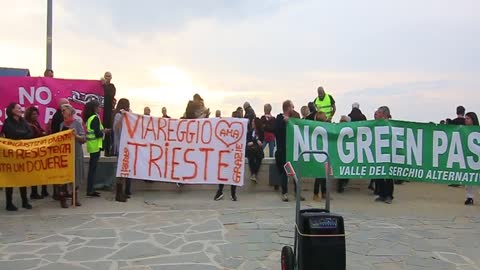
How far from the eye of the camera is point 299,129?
10.2 meters

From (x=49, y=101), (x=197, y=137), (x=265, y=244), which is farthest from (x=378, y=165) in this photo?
(x=49, y=101)

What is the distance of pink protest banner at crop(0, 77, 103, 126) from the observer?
10922mm

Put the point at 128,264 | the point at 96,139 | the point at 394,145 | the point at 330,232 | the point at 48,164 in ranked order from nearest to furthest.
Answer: the point at 330,232, the point at 128,264, the point at 48,164, the point at 96,139, the point at 394,145

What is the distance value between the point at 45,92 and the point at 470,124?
9.18m

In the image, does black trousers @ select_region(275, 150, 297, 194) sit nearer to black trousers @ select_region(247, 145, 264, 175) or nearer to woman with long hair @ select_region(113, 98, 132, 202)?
black trousers @ select_region(247, 145, 264, 175)

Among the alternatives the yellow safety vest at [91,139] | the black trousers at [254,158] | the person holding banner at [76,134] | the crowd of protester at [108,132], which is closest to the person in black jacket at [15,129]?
the crowd of protester at [108,132]

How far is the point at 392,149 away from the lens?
409 inches

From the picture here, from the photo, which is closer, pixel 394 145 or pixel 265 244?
pixel 265 244

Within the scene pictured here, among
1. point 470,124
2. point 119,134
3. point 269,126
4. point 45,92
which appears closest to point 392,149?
point 470,124

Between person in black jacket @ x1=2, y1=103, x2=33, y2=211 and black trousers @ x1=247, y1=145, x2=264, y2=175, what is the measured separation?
437 cm

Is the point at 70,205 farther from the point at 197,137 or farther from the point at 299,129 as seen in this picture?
the point at 299,129

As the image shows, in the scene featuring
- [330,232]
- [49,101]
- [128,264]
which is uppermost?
[49,101]

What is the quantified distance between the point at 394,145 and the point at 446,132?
3.84ft

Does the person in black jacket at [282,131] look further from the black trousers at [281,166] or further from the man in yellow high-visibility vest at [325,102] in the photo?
the man in yellow high-visibility vest at [325,102]
